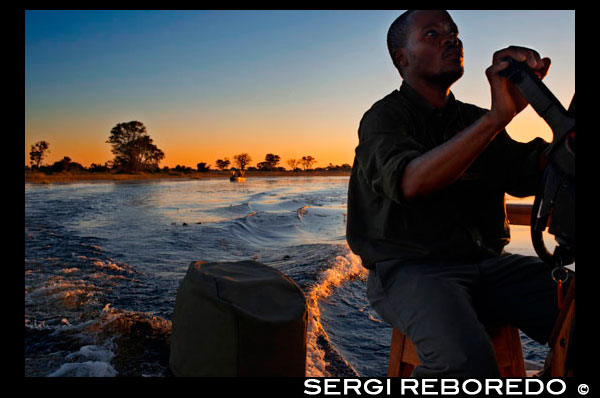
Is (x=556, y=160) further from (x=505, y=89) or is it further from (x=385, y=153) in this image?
(x=385, y=153)

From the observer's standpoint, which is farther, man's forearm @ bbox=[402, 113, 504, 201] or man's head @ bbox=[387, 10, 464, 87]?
man's head @ bbox=[387, 10, 464, 87]

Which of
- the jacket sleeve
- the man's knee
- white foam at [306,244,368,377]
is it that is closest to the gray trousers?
the man's knee

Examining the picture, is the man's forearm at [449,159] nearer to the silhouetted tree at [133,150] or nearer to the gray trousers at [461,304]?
the gray trousers at [461,304]

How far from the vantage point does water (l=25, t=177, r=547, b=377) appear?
11.3ft

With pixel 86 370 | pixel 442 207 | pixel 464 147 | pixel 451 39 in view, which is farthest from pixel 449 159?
pixel 86 370

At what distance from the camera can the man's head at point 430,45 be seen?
5.67 ft

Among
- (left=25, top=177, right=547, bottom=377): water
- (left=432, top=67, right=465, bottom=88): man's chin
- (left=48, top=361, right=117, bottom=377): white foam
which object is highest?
(left=432, top=67, right=465, bottom=88): man's chin

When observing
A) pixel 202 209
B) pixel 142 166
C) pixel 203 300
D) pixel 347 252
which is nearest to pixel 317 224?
pixel 347 252

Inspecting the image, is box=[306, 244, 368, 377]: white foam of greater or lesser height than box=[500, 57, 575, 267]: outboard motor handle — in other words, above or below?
below

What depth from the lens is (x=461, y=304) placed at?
1395 mm

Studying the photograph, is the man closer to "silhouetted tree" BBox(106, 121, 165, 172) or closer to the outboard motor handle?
the outboard motor handle

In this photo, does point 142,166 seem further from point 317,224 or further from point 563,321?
point 563,321

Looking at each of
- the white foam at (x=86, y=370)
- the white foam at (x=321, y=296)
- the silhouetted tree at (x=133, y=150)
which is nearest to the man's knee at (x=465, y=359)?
the white foam at (x=321, y=296)

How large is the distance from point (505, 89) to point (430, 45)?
21.1 inches
